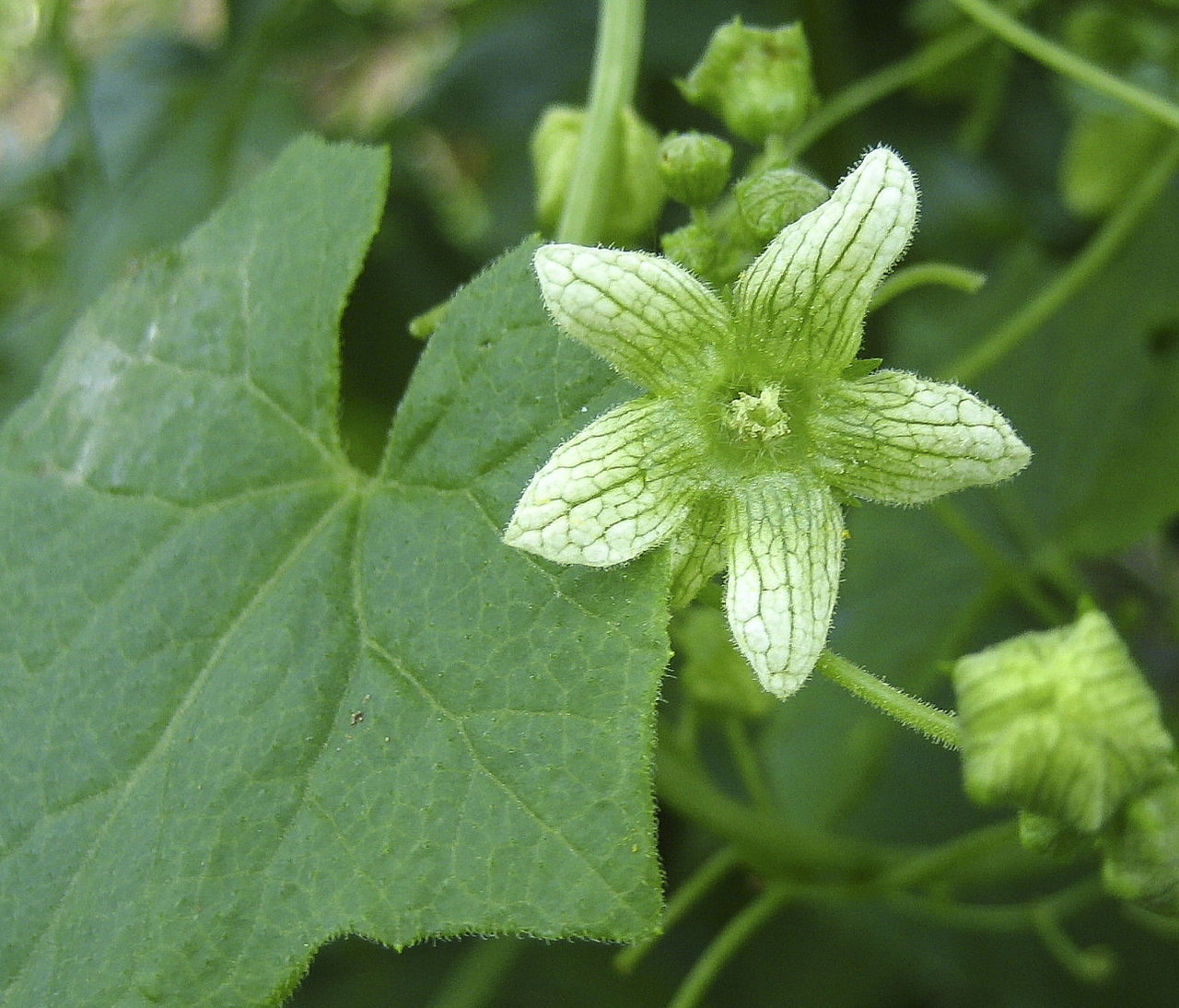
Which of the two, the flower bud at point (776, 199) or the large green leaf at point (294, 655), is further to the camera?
the flower bud at point (776, 199)

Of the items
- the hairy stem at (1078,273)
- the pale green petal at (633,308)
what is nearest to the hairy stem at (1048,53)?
the hairy stem at (1078,273)

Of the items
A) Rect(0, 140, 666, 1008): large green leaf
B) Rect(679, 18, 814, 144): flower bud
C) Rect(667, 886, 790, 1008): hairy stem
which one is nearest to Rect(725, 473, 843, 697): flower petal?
Rect(0, 140, 666, 1008): large green leaf

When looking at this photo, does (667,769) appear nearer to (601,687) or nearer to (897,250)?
(601,687)

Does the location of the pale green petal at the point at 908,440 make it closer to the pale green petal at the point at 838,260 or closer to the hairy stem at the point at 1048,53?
the pale green petal at the point at 838,260

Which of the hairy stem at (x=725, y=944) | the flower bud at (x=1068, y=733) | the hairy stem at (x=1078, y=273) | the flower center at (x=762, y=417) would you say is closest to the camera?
the flower bud at (x=1068, y=733)

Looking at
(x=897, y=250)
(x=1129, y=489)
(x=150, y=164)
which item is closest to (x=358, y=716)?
(x=897, y=250)

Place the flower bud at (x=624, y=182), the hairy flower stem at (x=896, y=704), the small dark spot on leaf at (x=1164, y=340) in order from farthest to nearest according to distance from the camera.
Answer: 1. the small dark spot on leaf at (x=1164, y=340)
2. the flower bud at (x=624, y=182)
3. the hairy flower stem at (x=896, y=704)

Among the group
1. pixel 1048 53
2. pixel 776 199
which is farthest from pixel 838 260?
pixel 1048 53
